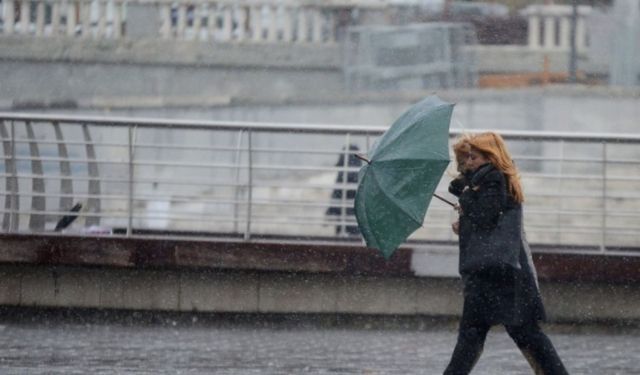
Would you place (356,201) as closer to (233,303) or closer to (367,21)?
(233,303)

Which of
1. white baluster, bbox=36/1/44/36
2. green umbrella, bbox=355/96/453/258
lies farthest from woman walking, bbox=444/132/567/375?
white baluster, bbox=36/1/44/36

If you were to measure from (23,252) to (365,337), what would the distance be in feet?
9.92

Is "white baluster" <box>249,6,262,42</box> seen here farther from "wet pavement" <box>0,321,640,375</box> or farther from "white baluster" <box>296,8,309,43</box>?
"wet pavement" <box>0,321,640,375</box>

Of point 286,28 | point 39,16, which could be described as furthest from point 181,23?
point 39,16

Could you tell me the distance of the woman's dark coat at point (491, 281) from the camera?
33.8ft

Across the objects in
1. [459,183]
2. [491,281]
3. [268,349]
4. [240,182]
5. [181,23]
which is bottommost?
[268,349]

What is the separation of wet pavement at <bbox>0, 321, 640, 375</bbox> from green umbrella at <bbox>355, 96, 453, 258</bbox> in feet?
7.11

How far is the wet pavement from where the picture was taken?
497 inches

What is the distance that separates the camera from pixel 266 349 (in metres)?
14.0

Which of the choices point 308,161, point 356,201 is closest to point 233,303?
point 356,201

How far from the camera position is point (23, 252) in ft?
50.9

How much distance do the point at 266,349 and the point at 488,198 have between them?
4176mm

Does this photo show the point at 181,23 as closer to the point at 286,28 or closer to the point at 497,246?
the point at 286,28

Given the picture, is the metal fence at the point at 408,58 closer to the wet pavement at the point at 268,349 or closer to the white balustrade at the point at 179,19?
the white balustrade at the point at 179,19
